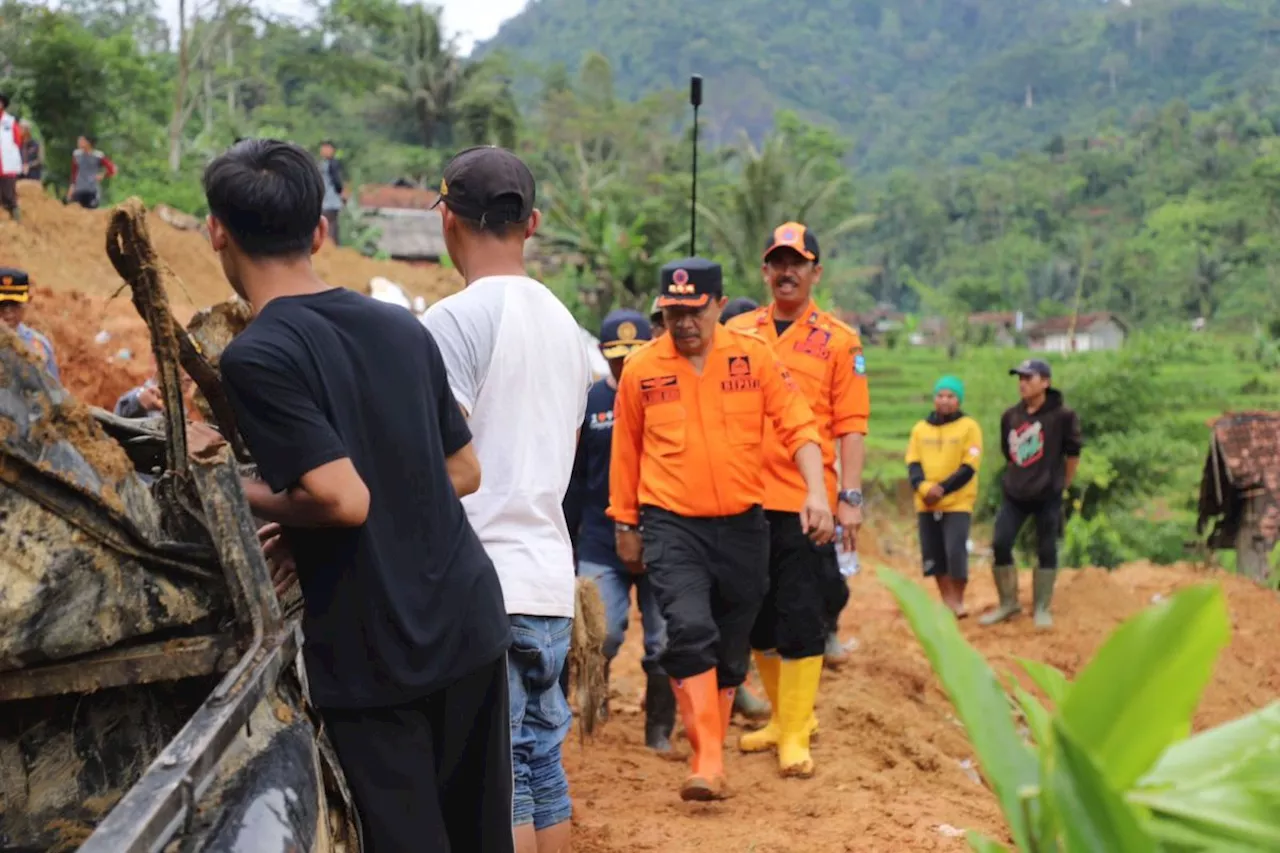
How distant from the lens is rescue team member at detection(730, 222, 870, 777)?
6.00 m

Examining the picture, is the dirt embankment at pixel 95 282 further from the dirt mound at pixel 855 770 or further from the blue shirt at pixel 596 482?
the dirt mound at pixel 855 770

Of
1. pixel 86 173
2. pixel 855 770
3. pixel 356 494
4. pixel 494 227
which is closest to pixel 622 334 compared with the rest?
pixel 855 770

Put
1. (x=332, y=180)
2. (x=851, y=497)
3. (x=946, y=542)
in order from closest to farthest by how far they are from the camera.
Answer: (x=851, y=497)
(x=946, y=542)
(x=332, y=180)

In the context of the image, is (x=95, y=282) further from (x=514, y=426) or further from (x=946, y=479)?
(x=514, y=426)

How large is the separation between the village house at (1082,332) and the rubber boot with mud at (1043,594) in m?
53.1

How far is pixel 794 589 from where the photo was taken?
6.02 m

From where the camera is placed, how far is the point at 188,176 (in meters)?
27.8

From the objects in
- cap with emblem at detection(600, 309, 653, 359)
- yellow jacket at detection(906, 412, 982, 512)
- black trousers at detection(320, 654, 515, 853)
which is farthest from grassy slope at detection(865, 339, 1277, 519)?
black trousers at detection(320, 654, 515, 853)

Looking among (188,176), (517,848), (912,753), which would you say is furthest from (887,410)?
(517,848)

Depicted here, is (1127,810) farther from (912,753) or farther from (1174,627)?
(912,753)

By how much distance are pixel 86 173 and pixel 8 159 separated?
4303mm

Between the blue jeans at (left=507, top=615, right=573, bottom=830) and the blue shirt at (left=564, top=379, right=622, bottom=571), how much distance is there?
308 cm

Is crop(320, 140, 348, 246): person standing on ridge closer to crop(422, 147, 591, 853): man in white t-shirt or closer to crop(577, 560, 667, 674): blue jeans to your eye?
crop(577, 560, 667, 674): blue jeans

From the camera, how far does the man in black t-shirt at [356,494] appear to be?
2.45 m
